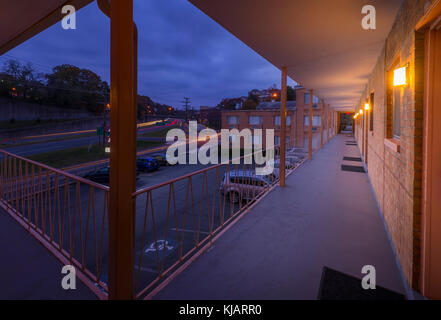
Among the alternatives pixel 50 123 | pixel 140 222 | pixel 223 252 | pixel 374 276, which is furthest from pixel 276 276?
pixel 50 123

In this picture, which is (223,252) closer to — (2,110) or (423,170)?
(423,170)

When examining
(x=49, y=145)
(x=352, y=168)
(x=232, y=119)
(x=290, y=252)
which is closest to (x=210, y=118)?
(x=232, y=119)

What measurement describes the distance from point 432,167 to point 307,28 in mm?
2048

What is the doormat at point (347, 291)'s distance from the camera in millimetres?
1688

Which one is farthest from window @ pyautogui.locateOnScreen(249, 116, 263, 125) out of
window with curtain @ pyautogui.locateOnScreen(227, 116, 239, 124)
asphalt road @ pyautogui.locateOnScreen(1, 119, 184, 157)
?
asphalt road @ pyautogui.locateOnScreen(1, 119, 184, 157)

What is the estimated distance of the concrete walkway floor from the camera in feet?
5.80

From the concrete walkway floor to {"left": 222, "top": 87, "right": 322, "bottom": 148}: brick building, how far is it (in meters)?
21.2

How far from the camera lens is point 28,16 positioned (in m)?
2.56

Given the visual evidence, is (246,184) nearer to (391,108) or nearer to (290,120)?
(391,108)

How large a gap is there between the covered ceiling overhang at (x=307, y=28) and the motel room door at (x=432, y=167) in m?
1.02

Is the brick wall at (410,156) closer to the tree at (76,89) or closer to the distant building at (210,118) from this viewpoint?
the tree at (76,89)

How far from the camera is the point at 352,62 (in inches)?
174

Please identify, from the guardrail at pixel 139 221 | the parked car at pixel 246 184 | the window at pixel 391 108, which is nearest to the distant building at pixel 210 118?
the guardrail at pixel 139 221
